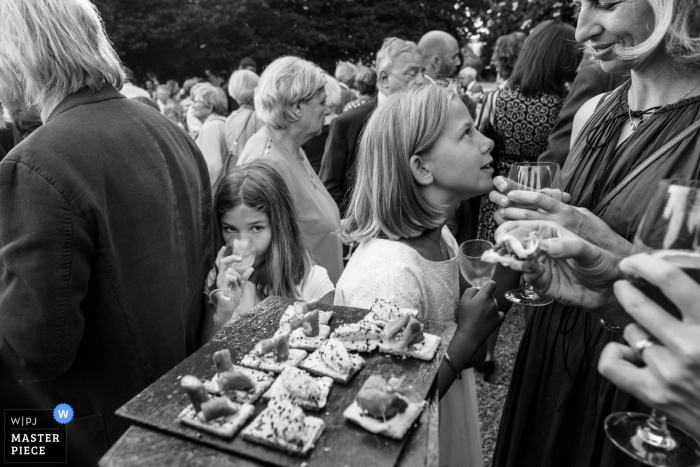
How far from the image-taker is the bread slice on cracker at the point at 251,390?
3.76 ft

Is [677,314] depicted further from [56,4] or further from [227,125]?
[227,125]

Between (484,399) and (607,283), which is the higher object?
(607,283)

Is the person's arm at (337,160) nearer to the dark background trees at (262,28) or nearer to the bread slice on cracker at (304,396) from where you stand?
the bread slice on cracker at (304,396)

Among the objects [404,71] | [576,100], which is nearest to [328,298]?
[576,100]

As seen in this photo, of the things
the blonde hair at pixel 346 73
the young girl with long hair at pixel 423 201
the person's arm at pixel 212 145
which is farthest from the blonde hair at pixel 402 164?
the blonde hair at pixel 346 73

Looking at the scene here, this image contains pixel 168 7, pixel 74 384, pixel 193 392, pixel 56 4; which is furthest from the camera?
pixel 168 7

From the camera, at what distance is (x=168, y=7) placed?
24391 millimetres

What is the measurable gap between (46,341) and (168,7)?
26.9m

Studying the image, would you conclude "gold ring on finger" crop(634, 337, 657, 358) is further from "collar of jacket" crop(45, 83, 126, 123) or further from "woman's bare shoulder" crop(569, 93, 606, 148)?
"collar of jacket" crop(45, 83, 126, 123)

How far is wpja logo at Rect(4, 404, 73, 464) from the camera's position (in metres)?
1.86

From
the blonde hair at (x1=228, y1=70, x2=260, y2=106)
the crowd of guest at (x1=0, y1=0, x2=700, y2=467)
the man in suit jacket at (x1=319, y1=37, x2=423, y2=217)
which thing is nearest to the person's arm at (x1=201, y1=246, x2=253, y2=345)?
the crowd of guest at (x1=0, y1=0, x2=700, y2=467)

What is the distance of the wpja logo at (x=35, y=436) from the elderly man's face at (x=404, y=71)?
402 centimetres

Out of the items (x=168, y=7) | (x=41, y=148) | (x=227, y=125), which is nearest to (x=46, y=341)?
(x=41, y=148)

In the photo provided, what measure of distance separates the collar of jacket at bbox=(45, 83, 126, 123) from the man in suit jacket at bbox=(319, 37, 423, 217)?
2.78 meters
